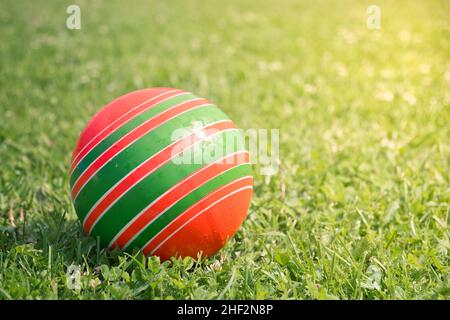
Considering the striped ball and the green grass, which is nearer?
the striped ball

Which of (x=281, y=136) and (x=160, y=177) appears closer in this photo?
(x=160, y=177)

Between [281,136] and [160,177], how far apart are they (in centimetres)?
203

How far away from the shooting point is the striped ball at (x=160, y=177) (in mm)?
2229

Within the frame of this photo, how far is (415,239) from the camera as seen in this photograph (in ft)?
8.87

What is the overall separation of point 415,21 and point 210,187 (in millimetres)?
6868

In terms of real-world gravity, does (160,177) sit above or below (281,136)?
below

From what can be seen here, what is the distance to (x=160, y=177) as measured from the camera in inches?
87.2

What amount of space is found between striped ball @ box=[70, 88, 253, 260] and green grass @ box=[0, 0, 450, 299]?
0.15 meters

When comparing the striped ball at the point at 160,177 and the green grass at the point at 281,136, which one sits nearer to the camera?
the striped ball at the point at 160,177

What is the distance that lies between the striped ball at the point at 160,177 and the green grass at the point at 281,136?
146mm

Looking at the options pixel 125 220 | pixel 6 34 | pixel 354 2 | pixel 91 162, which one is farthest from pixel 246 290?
pixel 354 2

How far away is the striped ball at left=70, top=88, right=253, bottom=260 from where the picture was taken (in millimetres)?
2229
